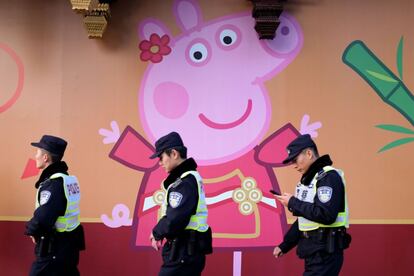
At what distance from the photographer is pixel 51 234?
341 centimetres

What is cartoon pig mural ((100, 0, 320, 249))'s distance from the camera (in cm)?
466

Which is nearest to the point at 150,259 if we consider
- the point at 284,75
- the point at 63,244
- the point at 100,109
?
the point at 63,244

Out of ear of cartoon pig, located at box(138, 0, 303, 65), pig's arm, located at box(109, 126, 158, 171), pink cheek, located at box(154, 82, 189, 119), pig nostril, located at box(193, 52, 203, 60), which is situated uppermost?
ear of cartoon pig, located at box(138, 0, 303, 65)

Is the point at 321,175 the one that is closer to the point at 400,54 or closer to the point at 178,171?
the point at 178,171

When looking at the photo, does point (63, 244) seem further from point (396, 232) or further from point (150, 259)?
point (396, 232)

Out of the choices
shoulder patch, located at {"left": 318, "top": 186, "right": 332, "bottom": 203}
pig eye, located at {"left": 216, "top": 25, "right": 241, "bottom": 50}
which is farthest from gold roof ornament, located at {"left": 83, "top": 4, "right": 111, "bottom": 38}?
shoulder patch, located at {"left": 318, "top": 186, "right": 332, "bottom": 203}

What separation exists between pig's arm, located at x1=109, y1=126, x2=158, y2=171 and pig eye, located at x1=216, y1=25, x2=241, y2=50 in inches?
52.8

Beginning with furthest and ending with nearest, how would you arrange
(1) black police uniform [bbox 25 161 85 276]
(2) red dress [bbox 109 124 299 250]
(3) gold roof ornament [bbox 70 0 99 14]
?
1. (2) red dress [bbox 109 124 299 250]
2. (3) gold roof ornament [bbox 70 0 99 14]
3. (1) black police uniform [bbox 25 161 85 276]

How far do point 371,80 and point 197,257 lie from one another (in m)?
2.82

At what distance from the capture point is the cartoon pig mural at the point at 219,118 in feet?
15.3

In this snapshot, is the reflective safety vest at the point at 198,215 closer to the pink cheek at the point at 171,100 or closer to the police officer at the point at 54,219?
the police officer at the point at 54,219

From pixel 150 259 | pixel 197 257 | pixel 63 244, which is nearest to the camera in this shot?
pixel 197 257

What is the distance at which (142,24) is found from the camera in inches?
189

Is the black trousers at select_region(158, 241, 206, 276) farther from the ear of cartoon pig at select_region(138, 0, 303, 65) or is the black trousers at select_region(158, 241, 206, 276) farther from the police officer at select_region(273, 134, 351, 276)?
the ear of cartoon pig at select_region(138, 0, 303, 65)
